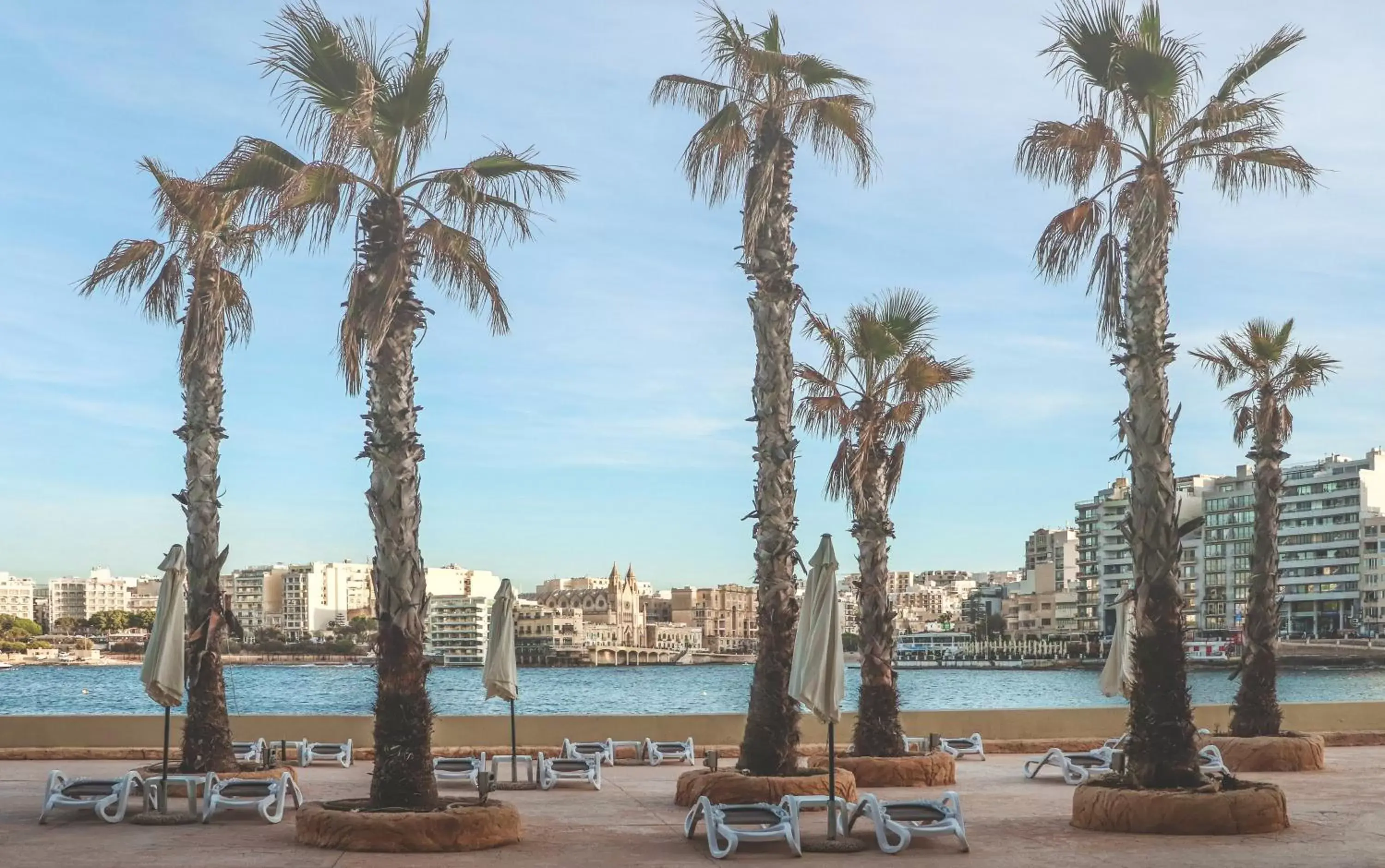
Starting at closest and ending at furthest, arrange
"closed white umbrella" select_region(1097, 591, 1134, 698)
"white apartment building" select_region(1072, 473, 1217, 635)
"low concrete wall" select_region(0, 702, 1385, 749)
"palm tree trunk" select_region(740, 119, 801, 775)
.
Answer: "palm tree trunk" select_region(740, 119, 801, 775) → "closed white umbrella" select_region(1097, 591, 1134, 698) → "low concrete wall" select_region(0, 702, 1385, 749) → "white apartment building" select_region(1072, 473, 1217, 635)

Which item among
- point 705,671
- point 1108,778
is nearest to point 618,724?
point 1108,778

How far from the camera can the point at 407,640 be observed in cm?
1199

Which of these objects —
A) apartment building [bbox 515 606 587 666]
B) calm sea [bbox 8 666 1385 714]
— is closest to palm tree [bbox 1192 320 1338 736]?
calm sea [bbox 8 666 1385 714]

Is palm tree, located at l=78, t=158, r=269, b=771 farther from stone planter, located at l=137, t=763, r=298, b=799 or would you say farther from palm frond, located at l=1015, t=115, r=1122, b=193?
palm frond, located at l=1015, t=115, r=1122, b=193

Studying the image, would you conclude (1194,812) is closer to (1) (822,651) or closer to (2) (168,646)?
(1) (822,651)

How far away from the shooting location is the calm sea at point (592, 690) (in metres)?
93.2

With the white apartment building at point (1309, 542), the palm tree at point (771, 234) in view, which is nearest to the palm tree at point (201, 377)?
the palm tree at point (771, 234)

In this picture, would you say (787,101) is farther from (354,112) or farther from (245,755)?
(245,755)

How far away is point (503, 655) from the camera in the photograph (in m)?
18.8

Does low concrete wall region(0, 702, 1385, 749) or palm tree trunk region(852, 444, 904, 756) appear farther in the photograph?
low concrete wall region(0, 702, 1385, 749)

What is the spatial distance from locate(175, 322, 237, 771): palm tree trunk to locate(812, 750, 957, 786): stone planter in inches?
276

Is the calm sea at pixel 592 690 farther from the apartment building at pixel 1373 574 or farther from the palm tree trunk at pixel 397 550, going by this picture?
the palm tree trunk at pixel 397 550

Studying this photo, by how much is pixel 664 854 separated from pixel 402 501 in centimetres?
359

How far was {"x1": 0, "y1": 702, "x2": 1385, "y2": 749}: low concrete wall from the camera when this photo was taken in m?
20.7
